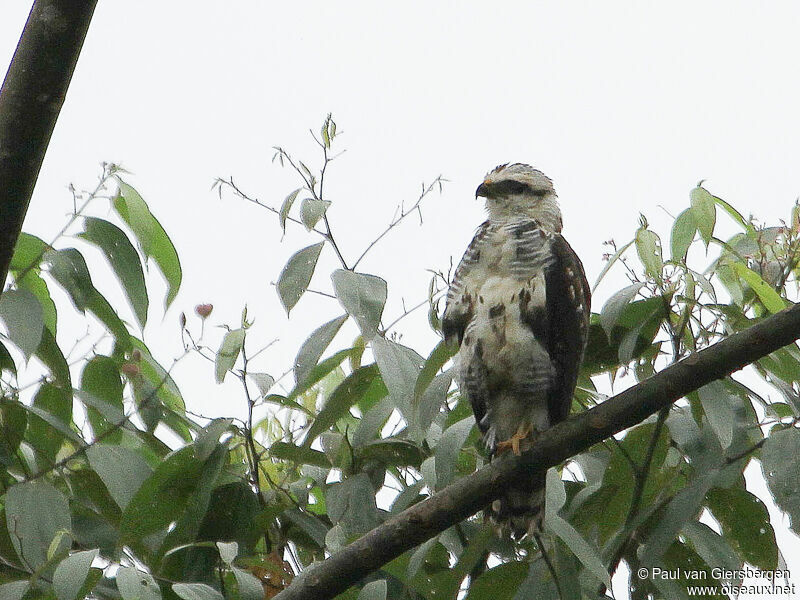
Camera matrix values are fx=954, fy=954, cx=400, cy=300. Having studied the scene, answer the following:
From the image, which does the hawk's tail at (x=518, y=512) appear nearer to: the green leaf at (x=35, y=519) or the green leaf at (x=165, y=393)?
the green leaf at (x=165, y=393)

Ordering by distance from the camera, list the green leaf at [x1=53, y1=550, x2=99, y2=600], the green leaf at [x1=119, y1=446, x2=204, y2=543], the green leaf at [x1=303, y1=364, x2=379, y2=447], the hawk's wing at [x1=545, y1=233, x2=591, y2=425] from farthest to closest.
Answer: the hawk's wing at [x1=545, y1=233, x2=591, y2=425]
the green leaf at [x1=303, y1=364, x2=379, y2=447]
the green leaf at [x1=119, y1=446, x2=204, y2=543]
the green leaf at [x1=53, y1=550, x2=99, y2=600]

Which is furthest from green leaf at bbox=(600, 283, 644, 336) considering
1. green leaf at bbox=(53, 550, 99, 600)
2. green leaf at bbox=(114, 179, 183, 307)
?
green leaf at bbox=(53, 550, 99, 600)

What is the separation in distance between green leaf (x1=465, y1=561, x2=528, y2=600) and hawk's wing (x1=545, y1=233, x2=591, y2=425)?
0.74m

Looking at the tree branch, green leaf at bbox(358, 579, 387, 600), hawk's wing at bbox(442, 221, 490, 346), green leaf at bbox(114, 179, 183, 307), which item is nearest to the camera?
the tree branch

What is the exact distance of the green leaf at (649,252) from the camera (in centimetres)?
255

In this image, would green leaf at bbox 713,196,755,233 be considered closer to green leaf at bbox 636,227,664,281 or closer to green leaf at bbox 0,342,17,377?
green leaf at bbox 636,227,664,281

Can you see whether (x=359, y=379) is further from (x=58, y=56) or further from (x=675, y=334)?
(x=58, y=56)

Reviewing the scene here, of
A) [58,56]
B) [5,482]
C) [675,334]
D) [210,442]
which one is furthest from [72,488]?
[675,334]

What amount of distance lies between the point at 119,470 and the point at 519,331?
1509 mm

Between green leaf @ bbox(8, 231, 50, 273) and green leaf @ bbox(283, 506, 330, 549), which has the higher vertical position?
green leaf @ bbox(8, 231, 50, 273)

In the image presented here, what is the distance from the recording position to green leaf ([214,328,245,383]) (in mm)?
2623

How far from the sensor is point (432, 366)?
2.77 meters

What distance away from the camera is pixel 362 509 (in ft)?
8.77

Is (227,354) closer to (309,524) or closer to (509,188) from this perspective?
(309,524)
